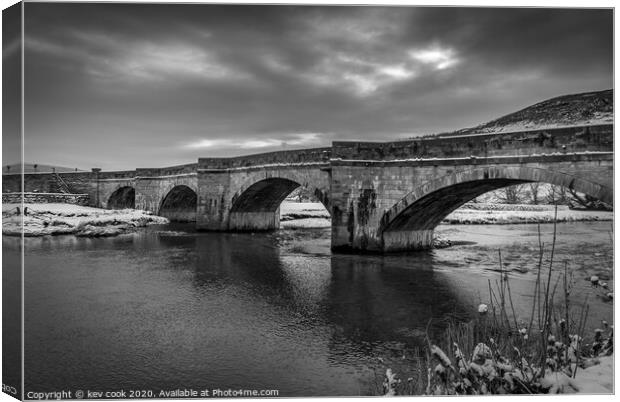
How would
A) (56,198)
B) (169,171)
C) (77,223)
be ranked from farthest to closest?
(56,198) < (169,171) < (77,223)

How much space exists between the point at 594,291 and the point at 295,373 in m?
7.98

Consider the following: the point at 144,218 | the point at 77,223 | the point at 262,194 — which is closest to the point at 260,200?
the point at 262,194

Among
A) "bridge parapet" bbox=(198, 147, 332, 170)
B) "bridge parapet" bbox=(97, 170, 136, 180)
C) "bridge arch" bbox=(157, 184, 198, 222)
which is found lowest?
"bridge arch" bbox=(157, 184, 198, 222)

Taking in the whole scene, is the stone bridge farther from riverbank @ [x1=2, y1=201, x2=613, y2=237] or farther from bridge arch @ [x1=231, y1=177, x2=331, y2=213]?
riverbank @ [x1=2, y1=201, x2=613, y2=237]

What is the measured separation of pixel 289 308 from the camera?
30.9 feet

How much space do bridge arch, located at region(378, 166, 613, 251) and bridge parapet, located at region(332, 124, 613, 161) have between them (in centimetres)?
54

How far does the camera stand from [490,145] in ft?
43.4

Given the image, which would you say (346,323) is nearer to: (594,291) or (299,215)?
(594,291)

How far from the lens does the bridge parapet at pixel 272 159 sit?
1878 centimetres

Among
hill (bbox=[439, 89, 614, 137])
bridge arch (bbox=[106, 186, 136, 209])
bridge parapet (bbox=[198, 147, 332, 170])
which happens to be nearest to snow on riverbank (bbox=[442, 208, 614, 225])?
bridge parapet (bbox=[198, 147, 332, 170])

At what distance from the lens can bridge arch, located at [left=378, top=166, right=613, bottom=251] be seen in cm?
1162

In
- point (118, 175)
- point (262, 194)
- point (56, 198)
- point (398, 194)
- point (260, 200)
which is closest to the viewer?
point (398, 194)

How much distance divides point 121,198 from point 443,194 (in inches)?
1233

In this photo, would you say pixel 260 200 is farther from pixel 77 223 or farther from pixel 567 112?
pixel 567 112
